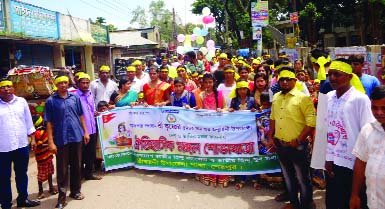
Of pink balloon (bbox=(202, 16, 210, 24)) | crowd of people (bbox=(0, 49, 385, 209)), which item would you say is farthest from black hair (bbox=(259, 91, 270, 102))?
pink balloon (bbox=(202, 16, 210, 24))

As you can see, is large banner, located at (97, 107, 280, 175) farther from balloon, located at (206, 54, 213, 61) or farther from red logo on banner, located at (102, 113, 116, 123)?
balloon, located at (206, 54, 213, 61)

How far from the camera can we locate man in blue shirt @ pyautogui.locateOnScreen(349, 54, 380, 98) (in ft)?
13.9

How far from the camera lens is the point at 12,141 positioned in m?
4.89

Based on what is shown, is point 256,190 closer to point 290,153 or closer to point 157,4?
point 290,153

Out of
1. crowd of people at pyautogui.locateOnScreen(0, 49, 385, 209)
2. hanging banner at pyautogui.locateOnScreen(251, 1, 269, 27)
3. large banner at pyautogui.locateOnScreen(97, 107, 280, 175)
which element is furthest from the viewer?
hanging banner at pyautogui.locateOnScreen(251, 1, 269, 27)

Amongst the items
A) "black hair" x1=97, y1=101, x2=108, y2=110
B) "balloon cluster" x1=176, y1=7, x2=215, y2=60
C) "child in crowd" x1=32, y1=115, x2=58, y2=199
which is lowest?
"child in crowd" x1=32, y1=115, x2=58, y2=199

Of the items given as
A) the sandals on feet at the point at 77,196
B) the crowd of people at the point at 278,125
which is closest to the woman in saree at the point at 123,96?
the crowd of people at the point at 278,125

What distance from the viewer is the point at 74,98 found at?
17.1 feet

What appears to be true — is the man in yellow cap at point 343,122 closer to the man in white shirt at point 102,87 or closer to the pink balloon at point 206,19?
the man in white shirt at point 102,87

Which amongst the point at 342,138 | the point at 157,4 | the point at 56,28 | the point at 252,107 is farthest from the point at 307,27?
the point at 157,4

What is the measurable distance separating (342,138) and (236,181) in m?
2.57

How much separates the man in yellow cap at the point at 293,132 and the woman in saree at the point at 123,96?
9.72 ft

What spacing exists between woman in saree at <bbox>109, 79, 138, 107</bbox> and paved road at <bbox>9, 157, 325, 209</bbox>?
53.0 inches

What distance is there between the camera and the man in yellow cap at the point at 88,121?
5922 millimetres
